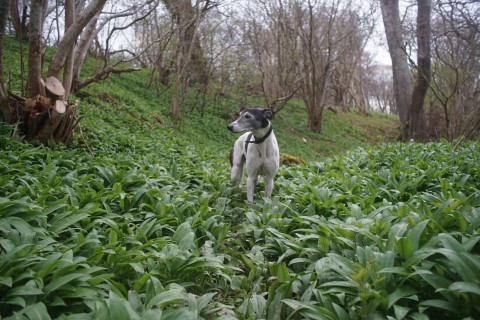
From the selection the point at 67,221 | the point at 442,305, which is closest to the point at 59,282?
the point at 67,221

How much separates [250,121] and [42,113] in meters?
4.05

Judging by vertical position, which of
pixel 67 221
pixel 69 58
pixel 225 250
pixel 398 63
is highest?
pixel 398 63

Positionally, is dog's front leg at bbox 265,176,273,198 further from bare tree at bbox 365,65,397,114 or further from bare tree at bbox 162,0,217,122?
bare tree at bbox 365,65,397,114

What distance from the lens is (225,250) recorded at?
3.72 m

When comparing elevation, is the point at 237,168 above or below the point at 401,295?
above

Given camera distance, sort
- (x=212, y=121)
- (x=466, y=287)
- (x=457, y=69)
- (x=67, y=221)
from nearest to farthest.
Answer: (x=466, y=287) → (x=67, y=221) → (x=457, y=69) → (x=212, y=121)

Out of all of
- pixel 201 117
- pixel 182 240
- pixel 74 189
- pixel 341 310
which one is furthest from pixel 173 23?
pixel 341 310

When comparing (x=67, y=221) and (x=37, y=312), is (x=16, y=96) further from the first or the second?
(x=37, y=312)

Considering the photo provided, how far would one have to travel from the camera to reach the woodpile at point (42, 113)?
20.2 feet

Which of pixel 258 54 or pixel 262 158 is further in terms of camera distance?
pixel 258 54

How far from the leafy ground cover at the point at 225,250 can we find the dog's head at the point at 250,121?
3.59ft

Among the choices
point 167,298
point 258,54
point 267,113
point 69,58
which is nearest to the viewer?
point 167,298

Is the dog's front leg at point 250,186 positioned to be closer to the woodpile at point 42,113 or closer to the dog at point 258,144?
the dog at point 258,144

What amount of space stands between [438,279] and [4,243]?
3.18 meters
